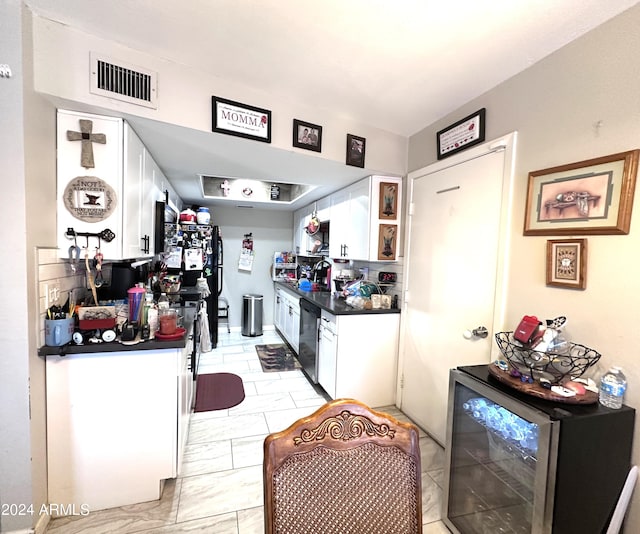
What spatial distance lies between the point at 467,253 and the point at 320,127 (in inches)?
54.6

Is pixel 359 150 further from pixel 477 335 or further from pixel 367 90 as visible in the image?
pixel 477 335

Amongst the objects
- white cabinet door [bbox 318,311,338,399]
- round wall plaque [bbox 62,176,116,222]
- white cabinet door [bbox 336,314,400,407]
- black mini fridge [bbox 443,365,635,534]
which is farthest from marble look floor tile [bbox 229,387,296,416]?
round wall plaque [bbox 62,176,116,222]

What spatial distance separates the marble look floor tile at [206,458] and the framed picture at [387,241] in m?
1.99

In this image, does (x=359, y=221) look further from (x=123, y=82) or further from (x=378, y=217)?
(x=123, y=82)

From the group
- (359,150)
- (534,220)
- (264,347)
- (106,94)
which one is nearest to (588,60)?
(534,220)

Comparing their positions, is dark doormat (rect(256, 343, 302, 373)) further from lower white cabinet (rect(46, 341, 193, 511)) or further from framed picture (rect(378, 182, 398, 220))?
framed picture (rect(378, 182, 398, 220))

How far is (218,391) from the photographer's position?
3156 millimetres

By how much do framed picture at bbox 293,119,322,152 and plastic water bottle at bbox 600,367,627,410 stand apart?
2.07 m

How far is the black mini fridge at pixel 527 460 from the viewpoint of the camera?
1.18 metres

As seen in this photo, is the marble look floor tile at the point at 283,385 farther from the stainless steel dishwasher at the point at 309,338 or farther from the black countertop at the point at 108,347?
the black countertop at the point at 108,347

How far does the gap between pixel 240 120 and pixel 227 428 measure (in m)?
2.34

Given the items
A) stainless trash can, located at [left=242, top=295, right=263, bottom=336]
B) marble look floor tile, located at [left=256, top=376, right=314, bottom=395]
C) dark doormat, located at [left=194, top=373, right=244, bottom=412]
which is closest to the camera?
dark doormat, located at [left=194, top=373, right=244, bottom=412]

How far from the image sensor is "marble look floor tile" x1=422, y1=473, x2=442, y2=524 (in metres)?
1.80

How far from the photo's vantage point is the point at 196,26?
4.88 ft
